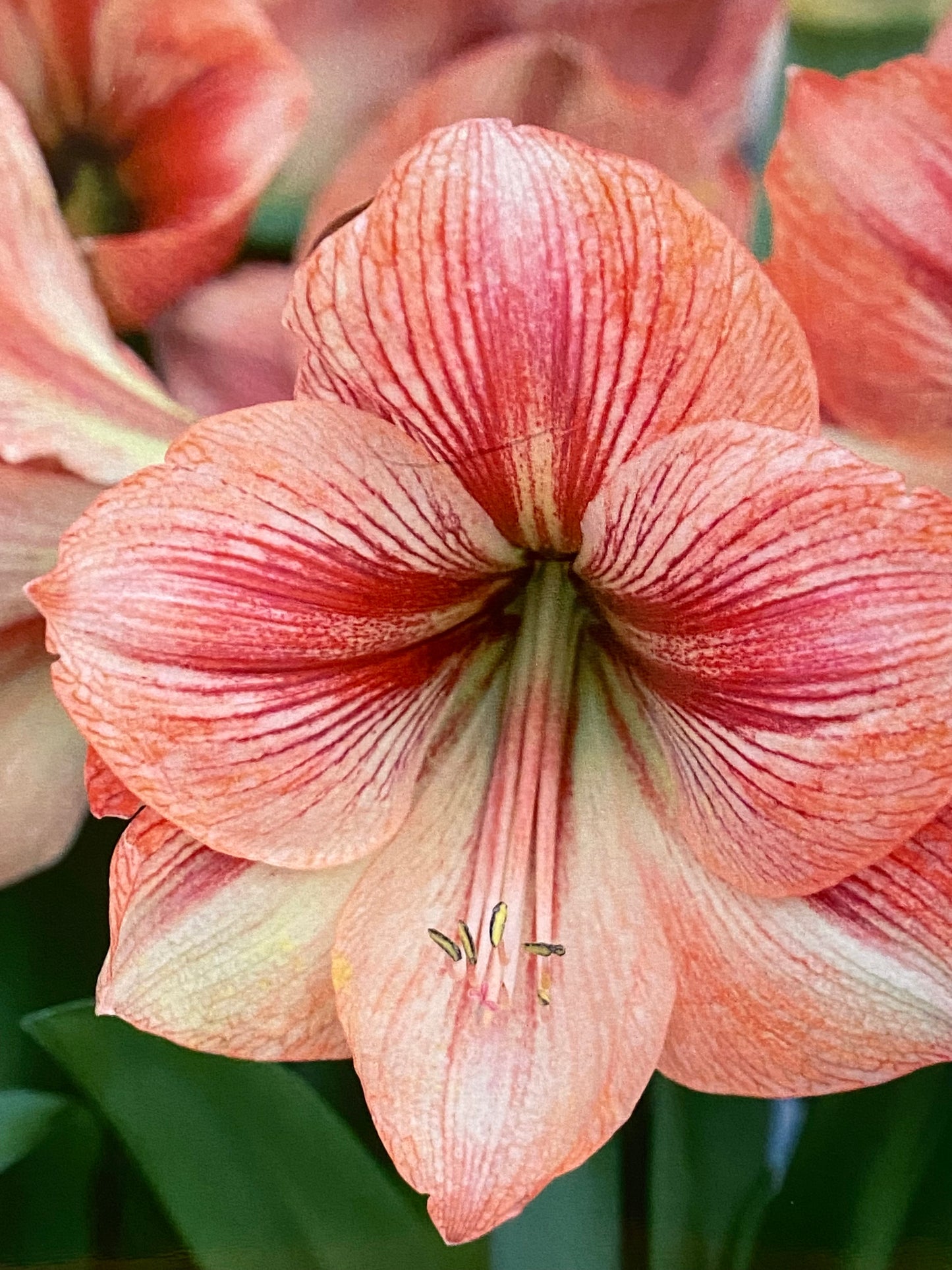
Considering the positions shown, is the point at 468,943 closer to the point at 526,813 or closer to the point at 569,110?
the point at 526,813

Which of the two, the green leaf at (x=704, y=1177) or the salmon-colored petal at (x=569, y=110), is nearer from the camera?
the salmon-colored petal at (x=569, y=110)

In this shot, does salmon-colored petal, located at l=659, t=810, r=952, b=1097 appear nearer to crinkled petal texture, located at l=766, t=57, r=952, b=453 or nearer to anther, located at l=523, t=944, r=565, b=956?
anther, located at l=523, t=944, r=565, b=956

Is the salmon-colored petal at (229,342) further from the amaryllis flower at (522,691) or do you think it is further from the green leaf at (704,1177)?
the green leaf at (704,1177)

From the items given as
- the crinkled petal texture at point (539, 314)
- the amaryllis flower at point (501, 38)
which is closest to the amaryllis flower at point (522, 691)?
the crinkled petal texture at point (539, 314)

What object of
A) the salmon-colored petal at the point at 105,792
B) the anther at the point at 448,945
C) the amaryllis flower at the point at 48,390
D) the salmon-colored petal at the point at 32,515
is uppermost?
the amaryllis flower at the point at 48,390

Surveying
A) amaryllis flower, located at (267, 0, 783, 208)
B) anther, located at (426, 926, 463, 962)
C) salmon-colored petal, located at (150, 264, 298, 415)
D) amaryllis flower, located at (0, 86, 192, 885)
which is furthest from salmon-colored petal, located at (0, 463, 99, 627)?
anther, located at (426, 926, 463, 962)

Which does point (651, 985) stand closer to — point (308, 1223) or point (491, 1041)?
point (491, 1041)

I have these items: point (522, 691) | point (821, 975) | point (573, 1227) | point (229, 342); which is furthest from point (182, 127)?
point (573, 1227)
